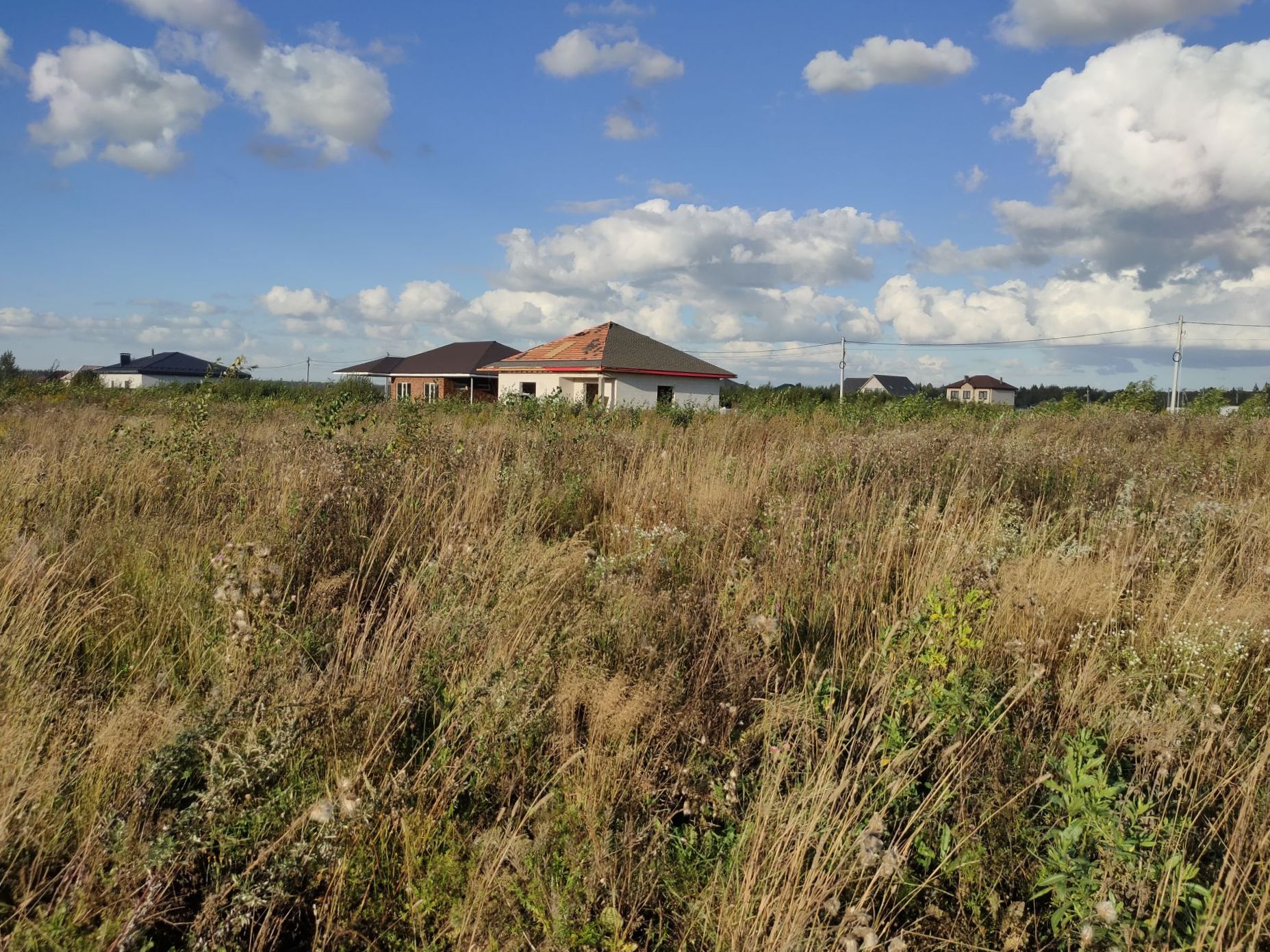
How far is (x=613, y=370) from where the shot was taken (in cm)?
3175

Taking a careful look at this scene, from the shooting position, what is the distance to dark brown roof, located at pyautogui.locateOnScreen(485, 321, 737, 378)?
32.6 meters

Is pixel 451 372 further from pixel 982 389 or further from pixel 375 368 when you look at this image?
pixel 982 389

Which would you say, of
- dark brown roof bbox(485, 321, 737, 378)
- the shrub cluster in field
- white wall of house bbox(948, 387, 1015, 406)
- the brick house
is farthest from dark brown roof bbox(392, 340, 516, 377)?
white wall of house bbox(948, 387, 1015, 406)

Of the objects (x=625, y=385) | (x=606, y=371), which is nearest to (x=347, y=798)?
(x=606, y=371)

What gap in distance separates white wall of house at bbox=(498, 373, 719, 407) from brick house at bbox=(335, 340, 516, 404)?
21.8 ft

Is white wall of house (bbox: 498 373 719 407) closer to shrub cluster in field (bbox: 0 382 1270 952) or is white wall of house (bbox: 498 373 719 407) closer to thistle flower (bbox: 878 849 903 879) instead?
shrub cluster in field (bbox: 0 382 1270 952)

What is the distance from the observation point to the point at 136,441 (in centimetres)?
627

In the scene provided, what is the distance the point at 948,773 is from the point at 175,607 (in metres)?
3.08

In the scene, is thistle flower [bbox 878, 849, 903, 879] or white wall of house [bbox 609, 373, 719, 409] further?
white wall of house [bbox 609, 373, 719, 409]

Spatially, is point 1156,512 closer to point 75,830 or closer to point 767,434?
point 767,434

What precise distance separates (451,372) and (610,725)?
139 ft

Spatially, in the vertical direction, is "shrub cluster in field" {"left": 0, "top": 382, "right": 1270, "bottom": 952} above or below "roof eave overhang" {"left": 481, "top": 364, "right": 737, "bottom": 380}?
below

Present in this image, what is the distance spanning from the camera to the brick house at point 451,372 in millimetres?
43125

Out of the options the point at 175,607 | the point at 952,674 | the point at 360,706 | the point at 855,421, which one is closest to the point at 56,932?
the point at 360,706
